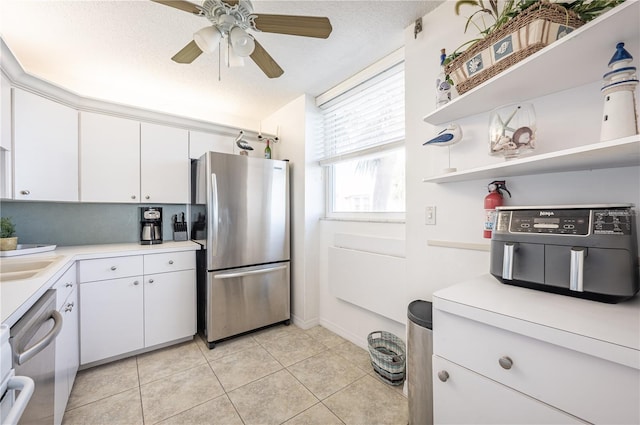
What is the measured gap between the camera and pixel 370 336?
1.93 meters

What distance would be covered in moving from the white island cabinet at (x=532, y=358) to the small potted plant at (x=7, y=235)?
259 cm

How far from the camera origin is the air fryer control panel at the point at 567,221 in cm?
77

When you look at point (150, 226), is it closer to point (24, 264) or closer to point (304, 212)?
point (24, 264)

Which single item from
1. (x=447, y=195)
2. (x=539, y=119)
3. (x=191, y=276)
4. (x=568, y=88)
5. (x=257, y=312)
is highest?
(x=568, y=88)

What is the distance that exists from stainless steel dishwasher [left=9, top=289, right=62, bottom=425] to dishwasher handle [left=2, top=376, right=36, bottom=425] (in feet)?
0.32

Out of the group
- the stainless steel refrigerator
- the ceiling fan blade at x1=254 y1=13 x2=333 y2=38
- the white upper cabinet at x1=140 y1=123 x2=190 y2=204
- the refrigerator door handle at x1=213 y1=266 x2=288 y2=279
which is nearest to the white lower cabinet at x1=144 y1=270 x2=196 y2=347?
the stainless steel refrigerator

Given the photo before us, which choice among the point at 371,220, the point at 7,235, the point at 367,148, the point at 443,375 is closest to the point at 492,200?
the point at 443,375

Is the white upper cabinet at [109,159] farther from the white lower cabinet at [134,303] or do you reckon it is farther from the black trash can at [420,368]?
the black trash can at [420,368]

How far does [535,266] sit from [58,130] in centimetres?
302

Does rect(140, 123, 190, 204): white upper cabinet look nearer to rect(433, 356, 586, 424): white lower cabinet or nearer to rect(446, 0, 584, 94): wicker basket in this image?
rect(446, 0, 584, 94): wicker basket

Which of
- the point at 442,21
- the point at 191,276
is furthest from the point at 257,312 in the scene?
the point at 442,21

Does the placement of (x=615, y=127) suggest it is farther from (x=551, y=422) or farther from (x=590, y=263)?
(x=551, y=422)

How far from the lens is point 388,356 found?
5.56ft

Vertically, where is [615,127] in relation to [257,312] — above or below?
above
